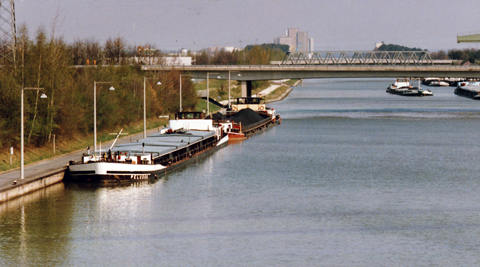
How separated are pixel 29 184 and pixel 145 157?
9.31m

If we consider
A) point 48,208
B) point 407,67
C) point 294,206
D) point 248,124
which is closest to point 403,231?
point 294,206

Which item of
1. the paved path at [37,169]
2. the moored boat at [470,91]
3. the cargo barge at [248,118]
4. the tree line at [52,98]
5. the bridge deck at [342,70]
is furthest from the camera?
the moored boat at [470,91]

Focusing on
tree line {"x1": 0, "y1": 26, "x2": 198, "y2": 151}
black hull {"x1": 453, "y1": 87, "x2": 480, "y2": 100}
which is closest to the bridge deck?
tree line {"x1": 0, "y1": 26, "x2": 198, "y2": 151}

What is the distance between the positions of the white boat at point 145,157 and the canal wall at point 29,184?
1133 millimetres

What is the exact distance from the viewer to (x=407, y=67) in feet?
338

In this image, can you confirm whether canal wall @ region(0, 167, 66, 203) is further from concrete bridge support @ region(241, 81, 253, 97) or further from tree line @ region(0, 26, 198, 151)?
concrete bridge support @ region(241, 81, 253, 97)

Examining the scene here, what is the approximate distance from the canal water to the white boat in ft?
3.58

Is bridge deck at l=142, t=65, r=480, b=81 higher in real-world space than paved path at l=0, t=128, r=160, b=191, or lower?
higher

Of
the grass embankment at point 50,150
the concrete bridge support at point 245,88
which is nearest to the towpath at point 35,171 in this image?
the grass embankment at point 50,150

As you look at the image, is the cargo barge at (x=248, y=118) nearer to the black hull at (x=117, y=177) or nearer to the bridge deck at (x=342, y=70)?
the bridge deck at (x=342, y=70)

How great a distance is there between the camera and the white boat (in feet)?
138

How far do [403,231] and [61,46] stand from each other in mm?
34386

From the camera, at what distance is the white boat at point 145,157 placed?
42.1 meters

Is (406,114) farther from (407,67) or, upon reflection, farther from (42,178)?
(42,178)
